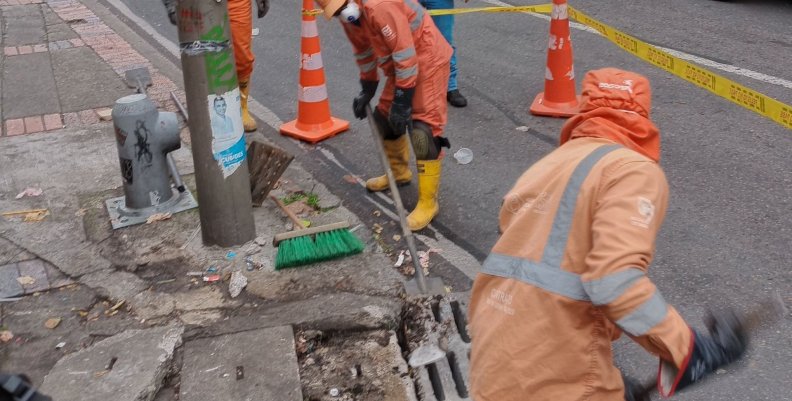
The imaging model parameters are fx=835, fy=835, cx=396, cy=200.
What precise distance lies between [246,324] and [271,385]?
1.54 ft

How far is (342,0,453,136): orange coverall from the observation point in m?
4.29

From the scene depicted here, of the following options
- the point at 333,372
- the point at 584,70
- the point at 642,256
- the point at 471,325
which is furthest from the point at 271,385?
the point at 584,70

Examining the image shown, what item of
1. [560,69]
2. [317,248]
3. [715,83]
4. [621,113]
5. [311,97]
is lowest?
[317,248]

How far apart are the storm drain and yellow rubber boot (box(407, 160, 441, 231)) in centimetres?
94

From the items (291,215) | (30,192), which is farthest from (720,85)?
(30,192)

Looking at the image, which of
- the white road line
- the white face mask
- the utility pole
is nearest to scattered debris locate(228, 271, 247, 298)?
the utility pole

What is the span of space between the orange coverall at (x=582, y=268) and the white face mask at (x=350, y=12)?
2.17 meters

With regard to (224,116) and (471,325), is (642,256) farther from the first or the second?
(224,116)

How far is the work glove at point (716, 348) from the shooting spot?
6.36ft

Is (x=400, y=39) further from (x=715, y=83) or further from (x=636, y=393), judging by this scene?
(x=636, y=393)

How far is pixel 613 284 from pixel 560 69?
468 cm

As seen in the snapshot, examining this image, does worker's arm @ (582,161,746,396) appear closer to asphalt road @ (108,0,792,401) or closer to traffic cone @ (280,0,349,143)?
asphalt road @ (108,0,792,401)

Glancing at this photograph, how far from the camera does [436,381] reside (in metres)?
3.44

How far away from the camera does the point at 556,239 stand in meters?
2.11
